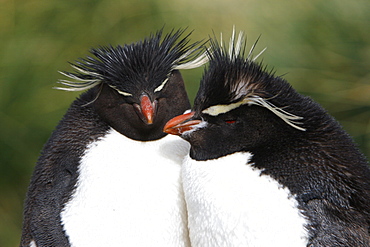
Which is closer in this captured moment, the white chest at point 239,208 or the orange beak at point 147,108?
the white chest at point 239,208

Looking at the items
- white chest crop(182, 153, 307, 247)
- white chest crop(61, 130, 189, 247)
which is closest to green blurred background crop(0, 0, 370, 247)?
white chest crop(61, 130, 189, 247)

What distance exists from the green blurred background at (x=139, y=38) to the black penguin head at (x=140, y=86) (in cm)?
154

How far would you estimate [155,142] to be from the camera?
178 cm

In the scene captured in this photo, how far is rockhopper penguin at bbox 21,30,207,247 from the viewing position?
169 cm

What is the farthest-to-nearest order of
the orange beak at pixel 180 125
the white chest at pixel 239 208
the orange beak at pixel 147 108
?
1. the orange beak at pixel 147 108
2. the orange beak at pixel 180 125
3. the white chest at pixel 239 208

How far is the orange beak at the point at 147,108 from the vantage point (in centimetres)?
165

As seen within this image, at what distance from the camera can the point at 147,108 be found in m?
1.65

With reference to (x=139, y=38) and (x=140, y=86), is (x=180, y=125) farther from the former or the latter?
(x=139, y=38)

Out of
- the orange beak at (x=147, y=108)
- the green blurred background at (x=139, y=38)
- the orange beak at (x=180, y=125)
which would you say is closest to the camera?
the orange beak at (x=180, y=125)

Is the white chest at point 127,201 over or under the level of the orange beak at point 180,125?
under

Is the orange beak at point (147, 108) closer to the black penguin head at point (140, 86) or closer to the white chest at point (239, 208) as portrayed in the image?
the black penguin head at point (140, 86)

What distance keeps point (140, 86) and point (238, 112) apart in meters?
0.35

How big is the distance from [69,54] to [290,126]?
2.38 m

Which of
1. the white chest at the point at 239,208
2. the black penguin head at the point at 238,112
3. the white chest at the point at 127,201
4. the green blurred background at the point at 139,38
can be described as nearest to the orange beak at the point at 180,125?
the black penguin head at the point at 238,112
